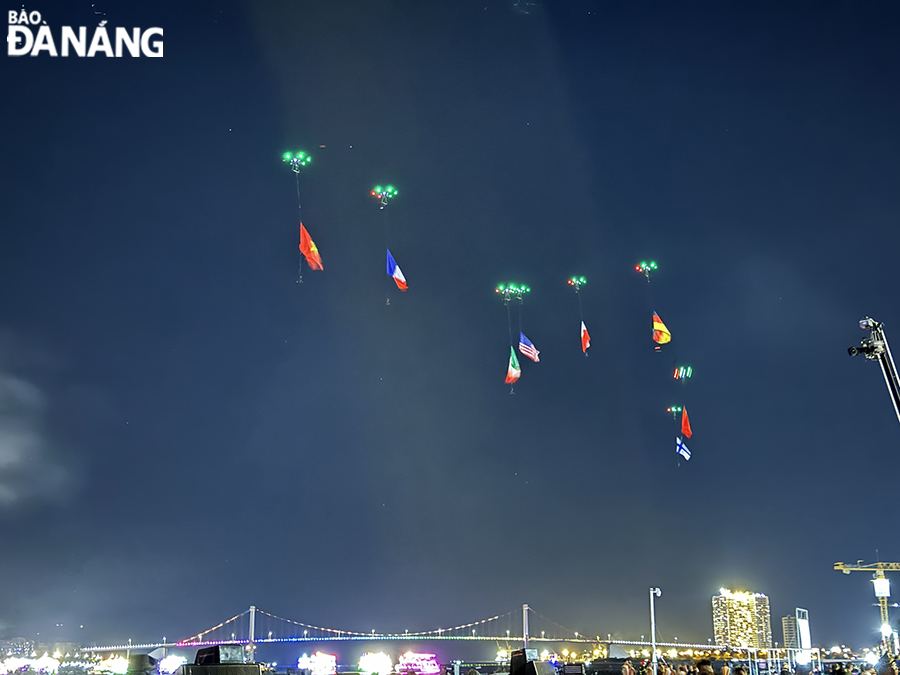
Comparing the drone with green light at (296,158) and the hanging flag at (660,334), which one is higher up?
the drone with green light at (296,158)

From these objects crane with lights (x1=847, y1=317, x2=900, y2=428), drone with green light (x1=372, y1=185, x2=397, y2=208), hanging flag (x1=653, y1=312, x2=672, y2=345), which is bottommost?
crane with lights (x1=847, y1=317, x2=900, y2=428)

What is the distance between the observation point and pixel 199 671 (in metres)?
9.98

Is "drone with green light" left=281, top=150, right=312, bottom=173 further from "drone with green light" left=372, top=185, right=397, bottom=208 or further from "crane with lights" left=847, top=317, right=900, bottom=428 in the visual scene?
"crane with lights" left=847, top=317, right=900, bottom=428

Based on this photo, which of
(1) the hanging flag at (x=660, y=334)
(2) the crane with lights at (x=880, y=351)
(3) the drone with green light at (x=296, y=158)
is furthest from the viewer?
(1) the hanging flag at (x=660, y=334)

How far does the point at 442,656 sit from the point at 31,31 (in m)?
137

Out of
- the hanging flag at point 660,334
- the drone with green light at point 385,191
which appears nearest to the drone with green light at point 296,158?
the drone with green light at point 385,191

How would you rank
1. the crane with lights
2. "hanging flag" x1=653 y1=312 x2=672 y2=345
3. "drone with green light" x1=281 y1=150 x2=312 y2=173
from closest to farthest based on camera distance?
the crane with lights < "drone with green light" x1=281 y1=150 x2=312 y2=173 < "hanging flag" x1=653 y1=312 x2=672 y2=345

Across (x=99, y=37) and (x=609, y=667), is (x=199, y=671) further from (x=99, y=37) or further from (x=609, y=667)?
(x=99, y=37)

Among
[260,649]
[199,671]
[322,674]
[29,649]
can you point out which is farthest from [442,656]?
[199,671]

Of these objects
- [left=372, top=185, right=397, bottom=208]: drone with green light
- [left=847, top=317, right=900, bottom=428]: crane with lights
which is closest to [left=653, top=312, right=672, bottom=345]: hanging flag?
[left=372, top=185, right=397, bottom=208]: drone with green light

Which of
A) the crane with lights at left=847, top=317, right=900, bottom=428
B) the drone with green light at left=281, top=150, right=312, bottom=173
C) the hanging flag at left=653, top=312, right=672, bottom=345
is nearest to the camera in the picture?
the crane with lights at left=847, top=317, right=900, bottom=428

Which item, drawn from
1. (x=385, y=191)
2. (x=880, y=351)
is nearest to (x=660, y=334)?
(x=385, y=191)

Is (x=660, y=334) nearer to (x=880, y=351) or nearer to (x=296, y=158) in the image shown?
(x=296, y=158)

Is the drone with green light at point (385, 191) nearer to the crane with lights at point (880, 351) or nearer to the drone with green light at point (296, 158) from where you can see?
the drone with green light at point (296, 158)
